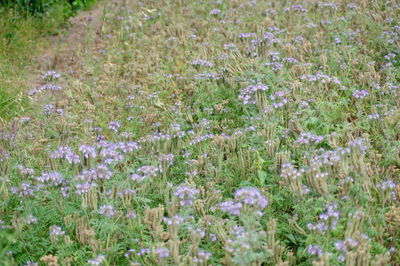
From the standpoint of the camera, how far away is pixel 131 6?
905 centimetres

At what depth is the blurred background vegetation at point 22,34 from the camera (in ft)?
21.3

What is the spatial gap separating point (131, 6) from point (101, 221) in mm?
5833

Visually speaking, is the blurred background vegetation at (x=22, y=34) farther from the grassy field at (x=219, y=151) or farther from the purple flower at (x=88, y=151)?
the purple flower at (x=88, y=151)

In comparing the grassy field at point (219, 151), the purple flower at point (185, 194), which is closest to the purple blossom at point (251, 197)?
the grassy field at point (219, 151)

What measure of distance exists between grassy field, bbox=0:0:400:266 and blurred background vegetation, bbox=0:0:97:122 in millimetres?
197

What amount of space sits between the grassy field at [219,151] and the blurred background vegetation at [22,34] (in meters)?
0.20

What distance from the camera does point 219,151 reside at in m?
4.70

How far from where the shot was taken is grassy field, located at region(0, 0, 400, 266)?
143 inches

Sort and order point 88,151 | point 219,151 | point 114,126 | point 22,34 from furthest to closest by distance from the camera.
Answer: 1. point 22,34
2. point 114,126
3. point 219,151
4. point 88,151

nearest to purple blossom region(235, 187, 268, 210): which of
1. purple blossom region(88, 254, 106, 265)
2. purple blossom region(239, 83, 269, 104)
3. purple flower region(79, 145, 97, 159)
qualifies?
purple blossom region(88, 254, 106, 265)

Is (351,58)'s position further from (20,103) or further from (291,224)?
(20,103)

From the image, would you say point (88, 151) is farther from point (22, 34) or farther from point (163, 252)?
point (22, 34)

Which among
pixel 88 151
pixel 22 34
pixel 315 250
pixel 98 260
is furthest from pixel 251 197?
pixel 22 34

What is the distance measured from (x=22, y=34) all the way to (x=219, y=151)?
4651 millimetres
